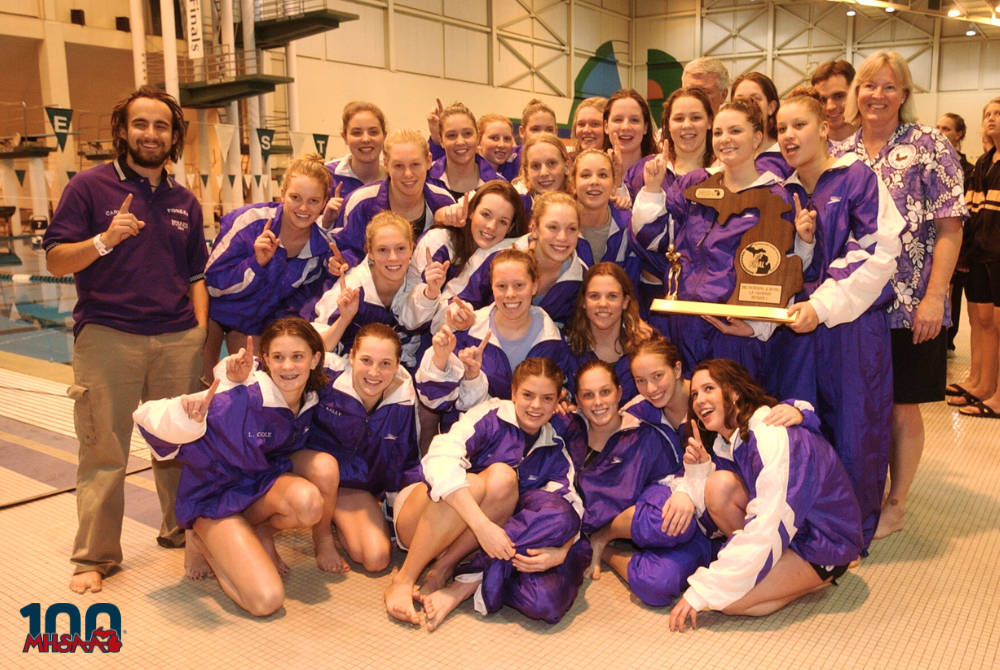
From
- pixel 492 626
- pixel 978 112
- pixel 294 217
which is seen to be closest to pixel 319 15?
pixel 294 217

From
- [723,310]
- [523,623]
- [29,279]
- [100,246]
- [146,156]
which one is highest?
Answer: [146,156]

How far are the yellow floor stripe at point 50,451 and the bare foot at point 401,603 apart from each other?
175 cm

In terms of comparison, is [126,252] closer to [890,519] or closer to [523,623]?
[523,623]

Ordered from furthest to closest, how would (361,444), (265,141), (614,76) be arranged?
(614,76) < (265,141) < (361,444)

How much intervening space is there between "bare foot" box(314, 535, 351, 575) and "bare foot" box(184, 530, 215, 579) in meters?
0.41

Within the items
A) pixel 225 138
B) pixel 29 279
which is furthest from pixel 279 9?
pixel 29 279

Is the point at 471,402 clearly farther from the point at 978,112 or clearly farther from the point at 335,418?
the point at 978,112

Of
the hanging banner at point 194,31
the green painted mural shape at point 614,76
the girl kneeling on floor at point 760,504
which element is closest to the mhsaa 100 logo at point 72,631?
the girl kneeling on floor at point 760,504

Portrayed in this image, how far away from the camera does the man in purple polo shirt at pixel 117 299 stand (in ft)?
9.39

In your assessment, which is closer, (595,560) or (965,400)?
(595,560)

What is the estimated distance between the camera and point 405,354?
355cm

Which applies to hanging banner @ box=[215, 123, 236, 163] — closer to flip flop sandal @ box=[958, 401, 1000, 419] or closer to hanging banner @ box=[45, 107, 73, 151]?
hanging banner @ box=[45, 107, 73, 151]

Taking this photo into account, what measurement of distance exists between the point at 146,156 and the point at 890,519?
11.1 feet

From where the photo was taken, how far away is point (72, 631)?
2527mm
